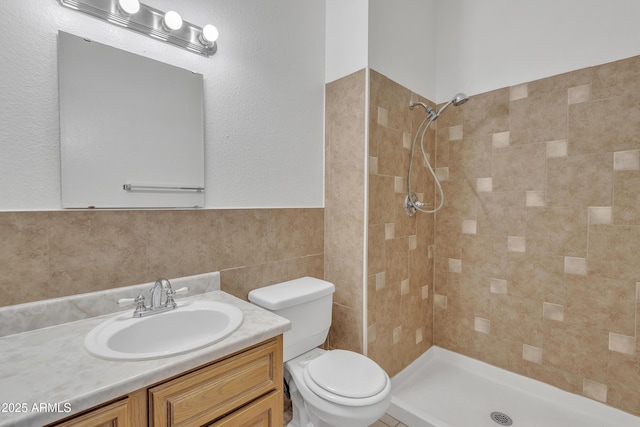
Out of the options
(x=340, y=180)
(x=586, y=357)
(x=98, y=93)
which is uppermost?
(x=98, y=93)

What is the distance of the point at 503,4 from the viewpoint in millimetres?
1955

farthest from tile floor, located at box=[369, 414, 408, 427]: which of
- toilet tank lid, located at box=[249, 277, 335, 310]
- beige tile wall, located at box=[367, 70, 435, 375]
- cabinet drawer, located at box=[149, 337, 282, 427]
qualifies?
cabinet drawer, located at box=[149, 337, 282, 427]

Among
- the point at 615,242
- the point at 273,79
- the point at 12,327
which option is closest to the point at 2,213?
the point at 12,327

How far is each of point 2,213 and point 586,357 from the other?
283 cm

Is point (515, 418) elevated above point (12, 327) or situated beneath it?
situated beneath

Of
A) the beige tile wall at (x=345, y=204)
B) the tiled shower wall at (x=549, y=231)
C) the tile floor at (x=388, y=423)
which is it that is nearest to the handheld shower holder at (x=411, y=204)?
the tiled shower wall at (x=549, y=231)

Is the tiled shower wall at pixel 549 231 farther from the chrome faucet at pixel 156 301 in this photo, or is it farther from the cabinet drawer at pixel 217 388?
the chrome faucet at pixel 156 301

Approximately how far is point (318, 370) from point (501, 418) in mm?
1193

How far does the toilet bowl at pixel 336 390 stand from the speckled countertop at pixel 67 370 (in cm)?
46

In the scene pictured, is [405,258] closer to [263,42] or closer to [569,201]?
[569,201]

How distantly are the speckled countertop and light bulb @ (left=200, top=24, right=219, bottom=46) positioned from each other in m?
1.27

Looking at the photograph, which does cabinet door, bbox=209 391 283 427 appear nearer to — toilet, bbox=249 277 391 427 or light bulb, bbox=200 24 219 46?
toilet, bbox=249 277 391 427

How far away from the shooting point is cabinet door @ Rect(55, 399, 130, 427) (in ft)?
2.17

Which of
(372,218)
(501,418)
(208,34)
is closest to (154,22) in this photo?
(208,34)
